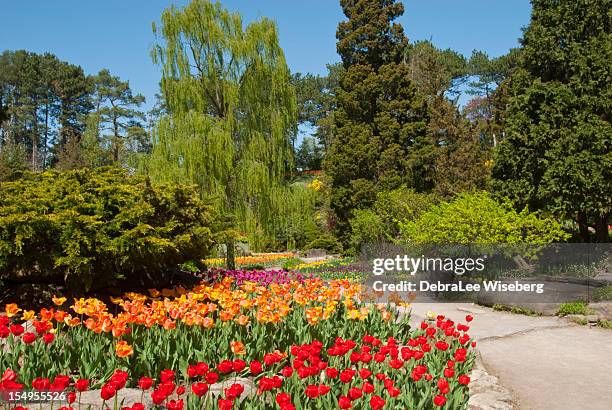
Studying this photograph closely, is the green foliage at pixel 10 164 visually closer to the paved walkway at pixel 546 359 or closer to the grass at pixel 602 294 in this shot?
the paved walkway at pixel 546 359

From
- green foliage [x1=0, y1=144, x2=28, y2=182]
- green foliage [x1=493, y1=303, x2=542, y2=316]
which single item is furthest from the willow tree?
green foliage [x1=0, y1=144, x2=28, y2=182]

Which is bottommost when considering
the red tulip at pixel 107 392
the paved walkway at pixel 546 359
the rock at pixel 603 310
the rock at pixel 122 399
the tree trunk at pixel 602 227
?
the paved walkway at pixel 546 359

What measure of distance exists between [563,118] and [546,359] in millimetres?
7434

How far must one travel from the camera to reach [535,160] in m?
11.6

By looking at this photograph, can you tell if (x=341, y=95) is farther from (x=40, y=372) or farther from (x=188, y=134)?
(x=40, y=372)

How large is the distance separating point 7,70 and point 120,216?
58918mm

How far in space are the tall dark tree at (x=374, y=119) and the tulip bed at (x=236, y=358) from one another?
1479cm

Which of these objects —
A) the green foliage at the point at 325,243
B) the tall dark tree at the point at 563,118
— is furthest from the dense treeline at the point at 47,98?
the tall dark tree at the point at 563,118

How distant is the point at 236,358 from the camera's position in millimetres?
4109

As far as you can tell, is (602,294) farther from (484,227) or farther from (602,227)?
(602,227)

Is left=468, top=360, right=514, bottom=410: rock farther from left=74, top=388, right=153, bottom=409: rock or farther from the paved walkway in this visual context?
left=74, top=388, right=153, bottom=409: rock

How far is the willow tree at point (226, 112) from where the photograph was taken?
13.9 metres

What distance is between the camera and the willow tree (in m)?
13.9

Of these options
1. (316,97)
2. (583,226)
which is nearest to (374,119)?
(583,226)
